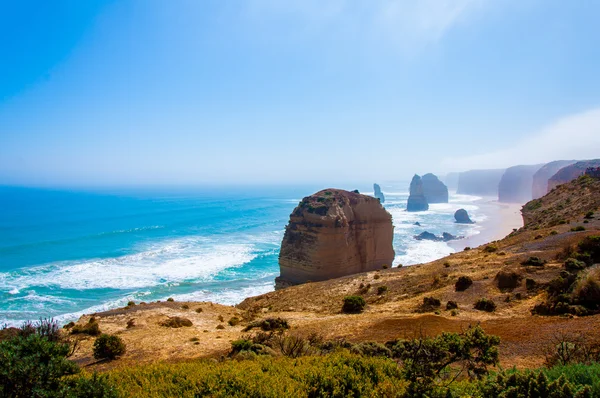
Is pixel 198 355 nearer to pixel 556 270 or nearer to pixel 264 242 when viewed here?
pixel 556 270

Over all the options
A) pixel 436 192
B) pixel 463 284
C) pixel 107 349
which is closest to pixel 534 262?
pixel 463 284

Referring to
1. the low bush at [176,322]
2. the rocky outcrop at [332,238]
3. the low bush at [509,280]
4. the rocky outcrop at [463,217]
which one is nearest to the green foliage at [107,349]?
the low bush at [176,322]

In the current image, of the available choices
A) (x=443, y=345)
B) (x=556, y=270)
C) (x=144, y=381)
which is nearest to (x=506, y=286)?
(x=556, y=270)

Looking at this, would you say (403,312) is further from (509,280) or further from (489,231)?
(489,231)

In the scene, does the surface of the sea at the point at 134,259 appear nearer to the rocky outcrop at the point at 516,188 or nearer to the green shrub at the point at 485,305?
the green shrub at the point at 485,305

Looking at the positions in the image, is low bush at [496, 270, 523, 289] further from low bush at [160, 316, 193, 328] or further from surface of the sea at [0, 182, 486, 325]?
surface of the sea at [0, 182, 486, 325]
